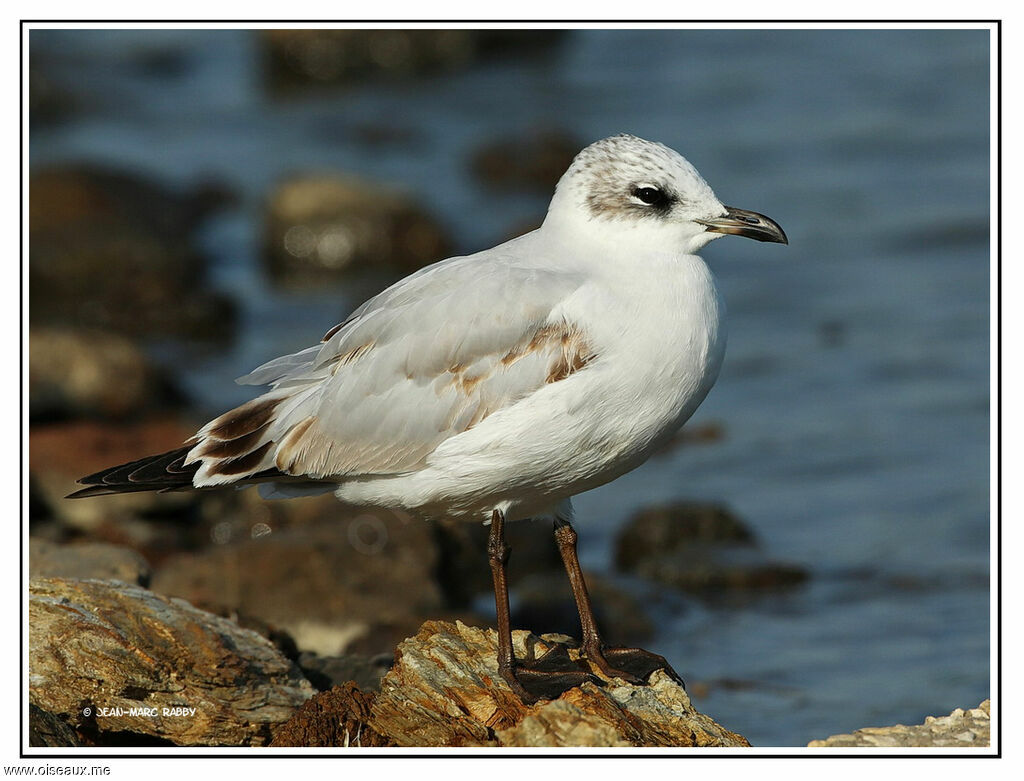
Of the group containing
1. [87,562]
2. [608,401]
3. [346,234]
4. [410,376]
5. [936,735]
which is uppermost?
[346,234]

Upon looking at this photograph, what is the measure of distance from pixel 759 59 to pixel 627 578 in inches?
488

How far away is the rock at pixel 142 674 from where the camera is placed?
595cm

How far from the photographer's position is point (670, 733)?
556cm

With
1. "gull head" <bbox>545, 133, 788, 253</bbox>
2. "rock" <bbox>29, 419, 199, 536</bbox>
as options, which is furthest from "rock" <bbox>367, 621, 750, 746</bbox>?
"rock" <bbox>29, 419, 199, 536</bbox>

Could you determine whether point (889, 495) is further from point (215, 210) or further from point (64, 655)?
point (215, 210)

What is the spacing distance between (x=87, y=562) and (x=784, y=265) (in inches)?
373

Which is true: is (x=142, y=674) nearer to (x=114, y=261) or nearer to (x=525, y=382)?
(x=525, y=382)

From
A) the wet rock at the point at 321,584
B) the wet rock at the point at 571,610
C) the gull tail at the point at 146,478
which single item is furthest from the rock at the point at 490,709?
the wet rock at the point at 571,610

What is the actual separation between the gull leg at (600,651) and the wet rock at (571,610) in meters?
2.40

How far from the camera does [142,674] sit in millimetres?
6062

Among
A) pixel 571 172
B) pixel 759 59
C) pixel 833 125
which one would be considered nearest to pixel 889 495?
pixel 571 172

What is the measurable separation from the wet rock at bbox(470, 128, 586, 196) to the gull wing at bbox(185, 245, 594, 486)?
38.1 feet

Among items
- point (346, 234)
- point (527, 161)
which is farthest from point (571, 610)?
point (527, 161)

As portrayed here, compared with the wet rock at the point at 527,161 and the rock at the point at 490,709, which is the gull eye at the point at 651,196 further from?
the wet rock at the point at 527,161
